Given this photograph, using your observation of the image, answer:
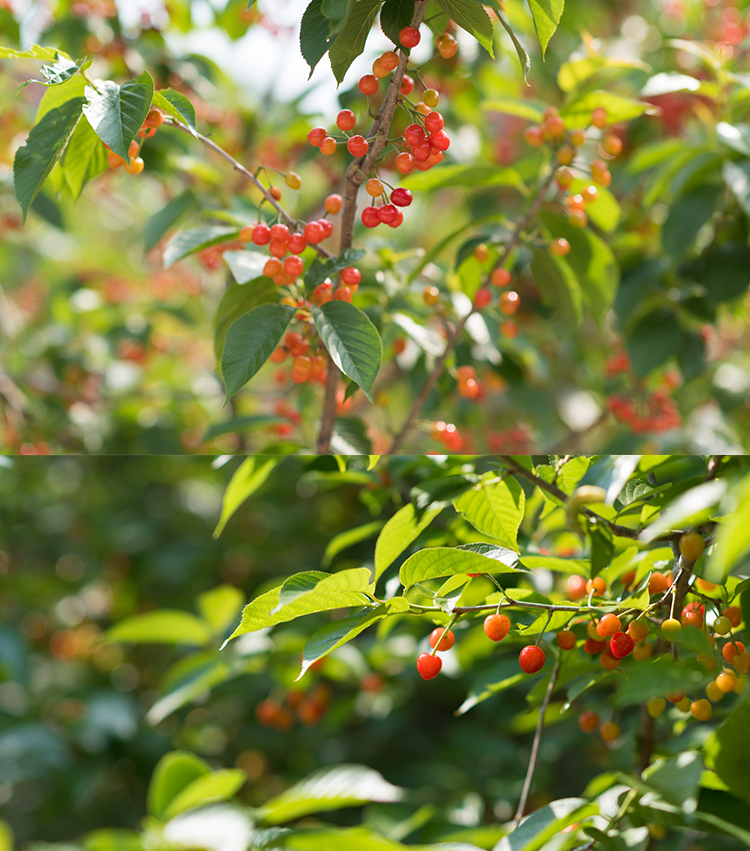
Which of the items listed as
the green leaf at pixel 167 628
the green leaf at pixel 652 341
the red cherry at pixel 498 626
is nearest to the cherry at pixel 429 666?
the red cherry at pixel 498 626

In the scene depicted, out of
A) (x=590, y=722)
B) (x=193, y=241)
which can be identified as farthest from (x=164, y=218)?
(x=590, y=722)

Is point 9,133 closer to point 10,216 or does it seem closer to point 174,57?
point 10,216

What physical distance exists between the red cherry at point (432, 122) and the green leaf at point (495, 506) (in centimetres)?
36

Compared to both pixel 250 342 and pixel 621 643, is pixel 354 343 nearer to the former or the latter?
pixel 250 342

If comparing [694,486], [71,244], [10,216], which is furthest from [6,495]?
[694,486]

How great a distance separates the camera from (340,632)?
56 cm

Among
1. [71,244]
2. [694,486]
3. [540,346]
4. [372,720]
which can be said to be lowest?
[372,720]

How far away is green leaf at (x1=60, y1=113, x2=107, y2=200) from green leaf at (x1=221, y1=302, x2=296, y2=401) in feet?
0.84

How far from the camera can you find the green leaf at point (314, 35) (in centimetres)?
63

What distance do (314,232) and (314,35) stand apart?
19cm

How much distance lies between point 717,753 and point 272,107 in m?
1.98

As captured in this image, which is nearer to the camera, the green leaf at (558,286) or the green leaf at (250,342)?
the green leaf at (250,342)

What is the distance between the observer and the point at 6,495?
2.07 meters

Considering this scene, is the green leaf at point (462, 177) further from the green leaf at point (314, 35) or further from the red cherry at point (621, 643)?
the red cherry at point (621, 643)
